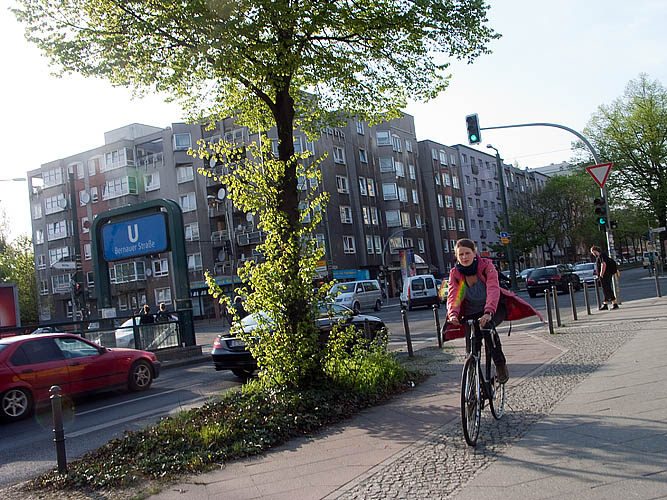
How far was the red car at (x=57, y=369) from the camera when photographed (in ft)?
32.6

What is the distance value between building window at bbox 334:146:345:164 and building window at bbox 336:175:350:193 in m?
1.54

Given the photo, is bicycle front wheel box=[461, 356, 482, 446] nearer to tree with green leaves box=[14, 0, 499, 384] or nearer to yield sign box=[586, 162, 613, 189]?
Result: tree with green leaves box=[14, 0, 499, 384]

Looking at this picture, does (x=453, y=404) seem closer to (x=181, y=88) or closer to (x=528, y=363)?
(x=528, y=363)

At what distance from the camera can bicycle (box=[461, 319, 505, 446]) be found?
5.08 meters

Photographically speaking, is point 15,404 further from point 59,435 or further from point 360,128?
point 360,128

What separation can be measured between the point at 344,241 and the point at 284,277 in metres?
47.5

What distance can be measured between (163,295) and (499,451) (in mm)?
54761

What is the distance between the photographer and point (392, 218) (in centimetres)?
6184

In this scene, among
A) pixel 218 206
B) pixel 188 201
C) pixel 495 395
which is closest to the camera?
pixel 495 395

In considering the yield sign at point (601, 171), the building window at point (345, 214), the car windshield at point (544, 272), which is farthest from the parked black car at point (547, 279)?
the building window at point (345, 214)

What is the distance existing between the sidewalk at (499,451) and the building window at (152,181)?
54.1m

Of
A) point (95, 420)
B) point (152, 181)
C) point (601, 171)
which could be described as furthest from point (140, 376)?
point (152, 181)

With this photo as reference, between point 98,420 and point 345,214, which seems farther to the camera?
point 345,214

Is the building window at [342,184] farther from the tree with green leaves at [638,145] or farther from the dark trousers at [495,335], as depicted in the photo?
the dark trousers at [495,335]
